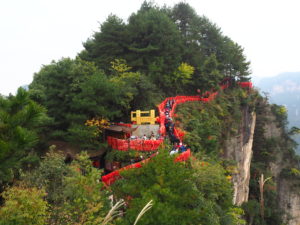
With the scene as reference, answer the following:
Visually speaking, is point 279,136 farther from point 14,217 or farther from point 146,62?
point 14,217

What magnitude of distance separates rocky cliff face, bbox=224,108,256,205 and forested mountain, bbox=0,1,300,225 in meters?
0.17

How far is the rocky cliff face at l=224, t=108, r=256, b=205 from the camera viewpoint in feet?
92.1

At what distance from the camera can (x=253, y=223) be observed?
30.8 m

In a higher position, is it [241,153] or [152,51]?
[152,51]

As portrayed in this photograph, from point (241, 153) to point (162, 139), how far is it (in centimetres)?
1959

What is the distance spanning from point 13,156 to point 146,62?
23.2 metres

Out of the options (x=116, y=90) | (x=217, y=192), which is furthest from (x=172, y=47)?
(x=217, y=192)

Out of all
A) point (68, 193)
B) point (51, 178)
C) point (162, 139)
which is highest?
point (162, 139)

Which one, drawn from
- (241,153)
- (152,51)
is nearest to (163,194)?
(152,51)

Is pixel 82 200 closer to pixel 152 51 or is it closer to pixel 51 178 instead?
pixel 51 178

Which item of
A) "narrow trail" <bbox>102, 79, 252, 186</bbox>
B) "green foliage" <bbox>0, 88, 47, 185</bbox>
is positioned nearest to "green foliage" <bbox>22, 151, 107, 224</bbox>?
"narrow trail" <bbox>102, 79, 252, 186</bbox>

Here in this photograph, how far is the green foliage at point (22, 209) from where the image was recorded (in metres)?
7.06

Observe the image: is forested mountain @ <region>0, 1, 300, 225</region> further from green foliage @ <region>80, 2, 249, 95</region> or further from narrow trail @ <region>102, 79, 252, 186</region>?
narrow trail @ <region>102, 79, 252, 186</region>

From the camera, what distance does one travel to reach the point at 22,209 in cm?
744
